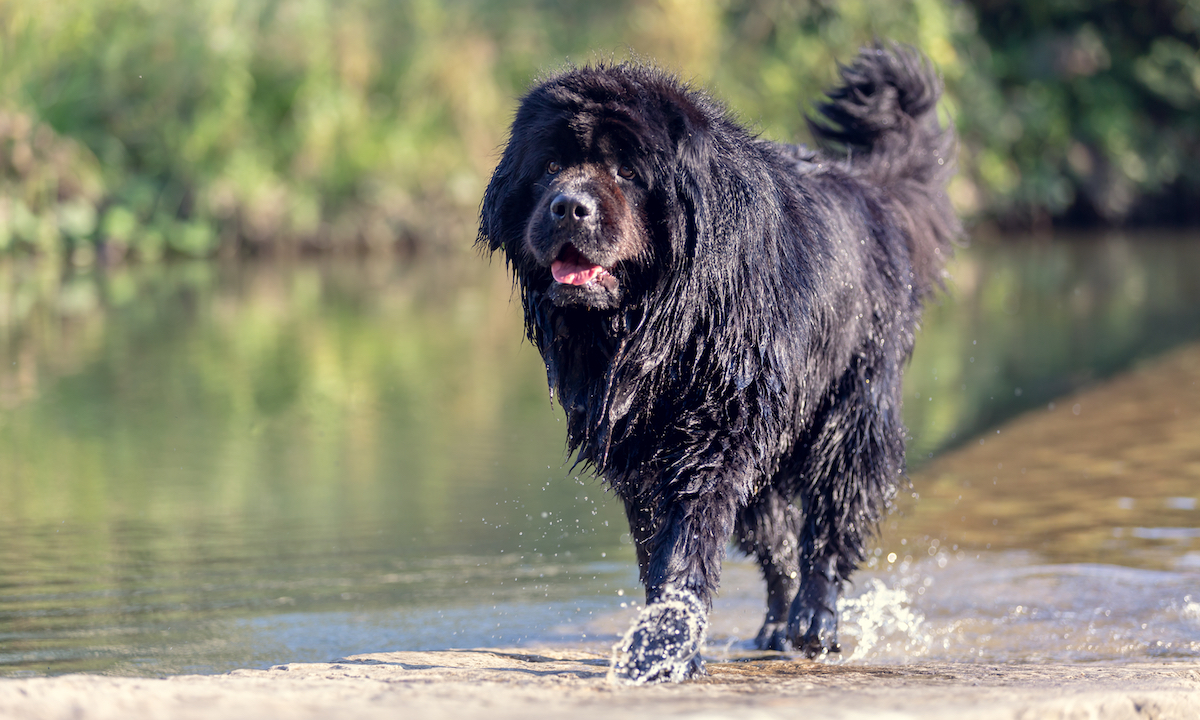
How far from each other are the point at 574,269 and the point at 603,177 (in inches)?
10.4

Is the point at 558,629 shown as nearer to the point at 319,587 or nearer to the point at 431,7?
the point at 319,587

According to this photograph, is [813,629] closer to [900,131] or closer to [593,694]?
[593,694]

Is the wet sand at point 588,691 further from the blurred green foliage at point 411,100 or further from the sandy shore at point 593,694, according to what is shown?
the blurred green foliage at point 411,100

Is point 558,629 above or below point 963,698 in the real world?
below

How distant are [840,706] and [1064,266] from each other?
13702 millimetres

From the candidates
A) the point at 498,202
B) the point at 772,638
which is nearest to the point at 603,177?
the point at 498,202

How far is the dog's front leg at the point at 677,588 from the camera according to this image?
338cm

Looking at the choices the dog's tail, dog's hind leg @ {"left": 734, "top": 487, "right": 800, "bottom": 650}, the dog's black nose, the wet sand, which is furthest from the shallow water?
the dog's black nose

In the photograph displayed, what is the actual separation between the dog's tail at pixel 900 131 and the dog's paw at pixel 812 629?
1414 millimetres

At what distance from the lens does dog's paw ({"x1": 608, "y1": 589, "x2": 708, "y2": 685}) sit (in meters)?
3.36

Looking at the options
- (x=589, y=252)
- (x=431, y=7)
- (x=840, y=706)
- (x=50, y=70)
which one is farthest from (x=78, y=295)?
(x=840, y=706)

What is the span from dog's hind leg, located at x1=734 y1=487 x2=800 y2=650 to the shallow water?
0.14 meters

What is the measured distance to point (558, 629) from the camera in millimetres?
4414

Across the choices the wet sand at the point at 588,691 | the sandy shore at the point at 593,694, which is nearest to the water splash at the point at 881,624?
the wet sand at the point at 588,691
